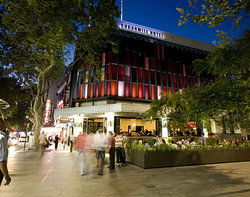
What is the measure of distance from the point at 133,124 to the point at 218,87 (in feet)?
62.4

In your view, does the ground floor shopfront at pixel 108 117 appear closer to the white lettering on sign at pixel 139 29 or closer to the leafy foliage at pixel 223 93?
the leafy foliage at pixel 223 93

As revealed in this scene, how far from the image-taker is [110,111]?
18016 mm

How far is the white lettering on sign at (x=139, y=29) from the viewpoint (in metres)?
28.2

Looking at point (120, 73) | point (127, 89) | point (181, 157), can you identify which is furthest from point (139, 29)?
point (181, 157)

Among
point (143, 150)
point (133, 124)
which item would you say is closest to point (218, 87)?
point (143, 150)

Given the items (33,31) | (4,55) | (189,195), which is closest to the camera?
(189,195)

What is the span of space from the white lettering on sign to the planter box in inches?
969

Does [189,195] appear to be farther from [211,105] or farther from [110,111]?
[110,111]

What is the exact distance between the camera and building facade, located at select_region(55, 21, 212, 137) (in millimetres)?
21811

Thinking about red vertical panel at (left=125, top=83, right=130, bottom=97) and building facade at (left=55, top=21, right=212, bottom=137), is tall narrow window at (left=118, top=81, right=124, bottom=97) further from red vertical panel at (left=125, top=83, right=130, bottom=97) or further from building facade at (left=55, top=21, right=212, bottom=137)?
red vertical panel at (left=125, top=83, right=130, bottom=97)

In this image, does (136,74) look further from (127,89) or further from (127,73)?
(127,89)

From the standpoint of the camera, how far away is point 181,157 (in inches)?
346

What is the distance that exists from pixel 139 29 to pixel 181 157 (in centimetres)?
2651

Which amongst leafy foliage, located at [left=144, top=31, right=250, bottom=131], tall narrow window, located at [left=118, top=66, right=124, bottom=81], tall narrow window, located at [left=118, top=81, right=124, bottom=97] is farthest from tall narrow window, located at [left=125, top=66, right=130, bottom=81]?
leafy foliage, located at [left=144, top=31, right=250, bottom=131]
